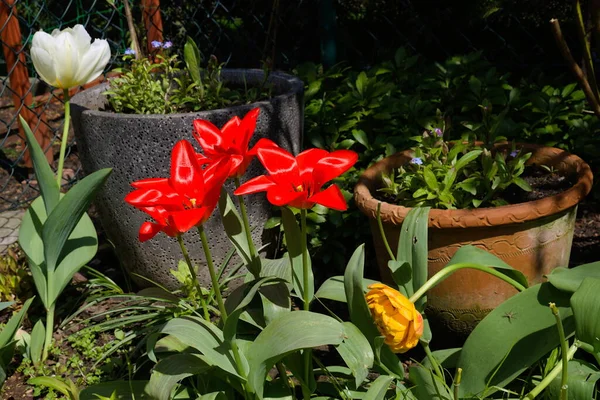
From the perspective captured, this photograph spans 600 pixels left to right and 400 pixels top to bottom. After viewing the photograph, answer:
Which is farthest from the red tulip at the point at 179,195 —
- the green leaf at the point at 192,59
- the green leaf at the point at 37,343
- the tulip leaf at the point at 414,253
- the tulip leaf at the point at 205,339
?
the green leaf at the point at 192,59

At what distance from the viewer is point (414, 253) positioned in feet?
6.19

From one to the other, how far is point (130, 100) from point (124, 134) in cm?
26

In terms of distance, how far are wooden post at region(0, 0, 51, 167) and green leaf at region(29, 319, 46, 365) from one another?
4.64ft

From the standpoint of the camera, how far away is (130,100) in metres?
2.67

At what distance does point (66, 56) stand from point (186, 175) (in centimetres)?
87

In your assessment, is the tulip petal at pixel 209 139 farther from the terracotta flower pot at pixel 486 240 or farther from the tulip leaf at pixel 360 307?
the terracotta flower pot at pixel 486 240

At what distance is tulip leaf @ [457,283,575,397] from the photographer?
5.84 ft

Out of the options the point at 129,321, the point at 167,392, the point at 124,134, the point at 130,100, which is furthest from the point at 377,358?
the point at 130,100

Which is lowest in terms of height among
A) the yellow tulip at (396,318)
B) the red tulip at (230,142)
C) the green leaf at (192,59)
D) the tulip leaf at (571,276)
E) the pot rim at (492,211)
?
the tulip leaf at (571,276)

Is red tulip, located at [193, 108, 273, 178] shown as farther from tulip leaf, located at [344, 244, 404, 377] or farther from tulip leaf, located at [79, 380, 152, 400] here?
tulip leaf, located at [79, 380, 152, 400]

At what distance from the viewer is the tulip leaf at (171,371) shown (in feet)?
5.39

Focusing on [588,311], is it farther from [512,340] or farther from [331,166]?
[331,166]

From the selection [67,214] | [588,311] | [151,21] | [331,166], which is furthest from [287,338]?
[151,21]

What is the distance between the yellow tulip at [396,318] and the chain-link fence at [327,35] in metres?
2.32
